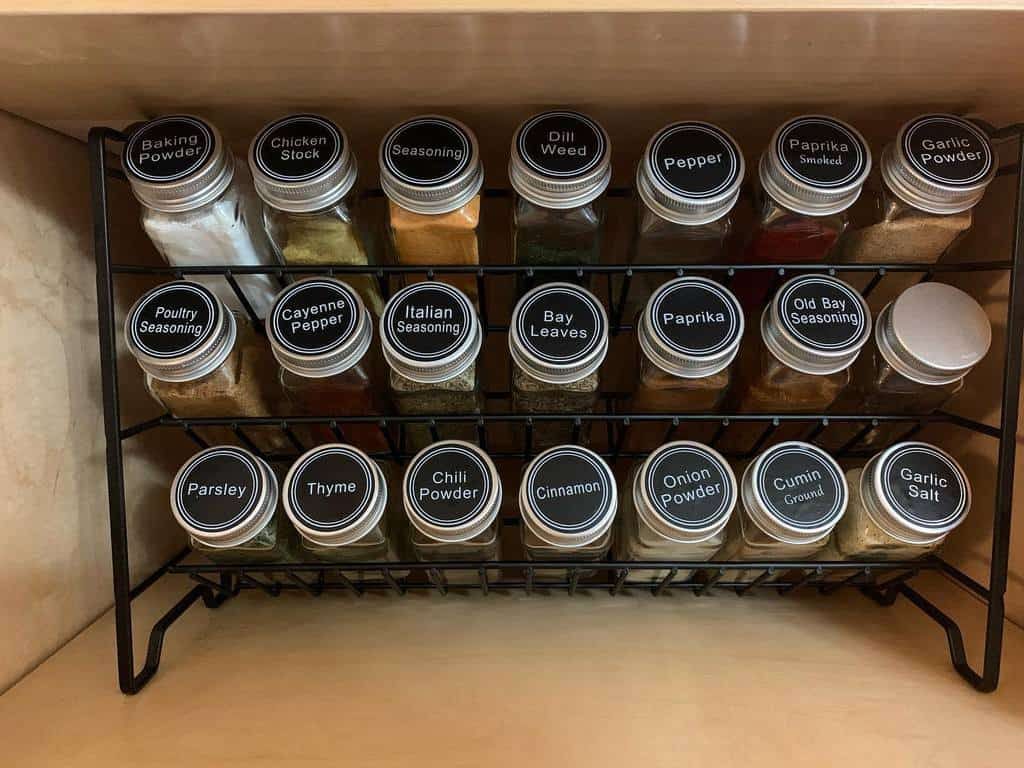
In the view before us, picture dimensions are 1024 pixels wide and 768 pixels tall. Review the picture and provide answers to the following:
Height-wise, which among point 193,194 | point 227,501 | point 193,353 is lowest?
point 227,501

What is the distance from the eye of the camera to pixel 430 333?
538 millimetres

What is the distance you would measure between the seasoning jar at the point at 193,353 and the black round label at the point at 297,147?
118mm

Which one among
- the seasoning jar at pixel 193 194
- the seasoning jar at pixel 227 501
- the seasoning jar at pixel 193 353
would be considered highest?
the seasoning jar at pixel 193 194

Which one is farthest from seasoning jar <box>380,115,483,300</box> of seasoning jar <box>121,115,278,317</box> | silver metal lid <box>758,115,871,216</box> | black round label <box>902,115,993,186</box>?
black round label <box>902,115,993,186</box>

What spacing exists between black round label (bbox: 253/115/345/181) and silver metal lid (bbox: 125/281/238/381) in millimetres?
118

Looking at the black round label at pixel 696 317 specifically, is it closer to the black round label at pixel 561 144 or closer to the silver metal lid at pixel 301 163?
the black round label at pixel 561 144

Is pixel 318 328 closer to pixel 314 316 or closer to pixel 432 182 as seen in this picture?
pixel 314 316

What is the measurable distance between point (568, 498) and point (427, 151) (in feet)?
0.96

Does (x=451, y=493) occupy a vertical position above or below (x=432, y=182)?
below

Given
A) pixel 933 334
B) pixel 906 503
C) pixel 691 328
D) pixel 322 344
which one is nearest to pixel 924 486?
pixel 906 503

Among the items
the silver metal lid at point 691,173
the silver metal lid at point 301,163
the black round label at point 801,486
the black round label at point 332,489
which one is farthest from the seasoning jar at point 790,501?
the silver metal lid at point 301,163

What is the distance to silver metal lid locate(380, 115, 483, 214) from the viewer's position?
517 millimetres

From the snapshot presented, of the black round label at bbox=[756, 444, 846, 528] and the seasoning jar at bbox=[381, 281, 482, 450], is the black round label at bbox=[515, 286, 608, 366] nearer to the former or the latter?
the seasoning jar at bbox=[381, 281, 482, 450]

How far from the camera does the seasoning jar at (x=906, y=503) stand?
21.6 inches
